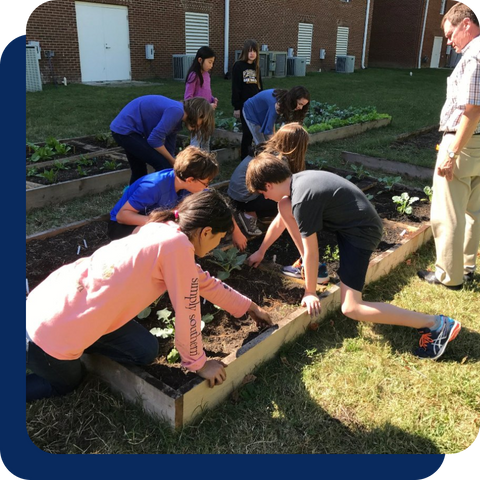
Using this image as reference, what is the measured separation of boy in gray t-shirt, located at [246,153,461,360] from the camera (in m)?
2.95

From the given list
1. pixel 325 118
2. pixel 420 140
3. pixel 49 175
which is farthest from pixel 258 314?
pixel 325 118

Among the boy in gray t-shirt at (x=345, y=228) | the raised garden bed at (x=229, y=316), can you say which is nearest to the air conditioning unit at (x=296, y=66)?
the raised garden bed at (x=229, y=316)

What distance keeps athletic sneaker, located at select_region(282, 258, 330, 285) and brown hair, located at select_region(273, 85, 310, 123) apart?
1755 millimetres

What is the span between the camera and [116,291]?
216cm

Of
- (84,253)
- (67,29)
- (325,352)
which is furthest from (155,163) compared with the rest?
(67,29)

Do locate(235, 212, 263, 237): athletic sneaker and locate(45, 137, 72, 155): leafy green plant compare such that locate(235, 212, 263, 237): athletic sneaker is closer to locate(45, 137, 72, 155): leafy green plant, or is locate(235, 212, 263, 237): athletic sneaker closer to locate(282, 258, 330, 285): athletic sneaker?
locate(282, 258, 330, 285): athletic sneaker

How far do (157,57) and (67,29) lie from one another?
376 cm

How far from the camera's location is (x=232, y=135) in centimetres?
783

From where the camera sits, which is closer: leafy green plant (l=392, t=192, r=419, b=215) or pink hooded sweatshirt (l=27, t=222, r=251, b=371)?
pink hooded sweatshirt (l=27, t=222, r=251, b=371)

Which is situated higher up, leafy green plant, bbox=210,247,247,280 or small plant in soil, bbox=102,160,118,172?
small plant in soil, bbox=102,160,118,172

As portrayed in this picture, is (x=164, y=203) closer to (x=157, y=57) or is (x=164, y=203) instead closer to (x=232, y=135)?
(x=232, y=135)

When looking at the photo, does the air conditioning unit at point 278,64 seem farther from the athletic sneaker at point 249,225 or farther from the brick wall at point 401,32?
the athletic sneaker at point 249,225

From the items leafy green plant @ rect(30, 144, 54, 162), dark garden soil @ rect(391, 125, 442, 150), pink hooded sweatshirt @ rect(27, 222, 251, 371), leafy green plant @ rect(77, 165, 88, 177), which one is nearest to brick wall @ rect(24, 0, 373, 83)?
leafy green plant @ rect(30, 144, 54, 162)

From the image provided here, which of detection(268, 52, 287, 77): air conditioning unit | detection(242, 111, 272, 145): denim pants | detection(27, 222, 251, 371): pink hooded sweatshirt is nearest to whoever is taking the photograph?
detection(27, 222, 251, 371): pink hooded sweatshirt
